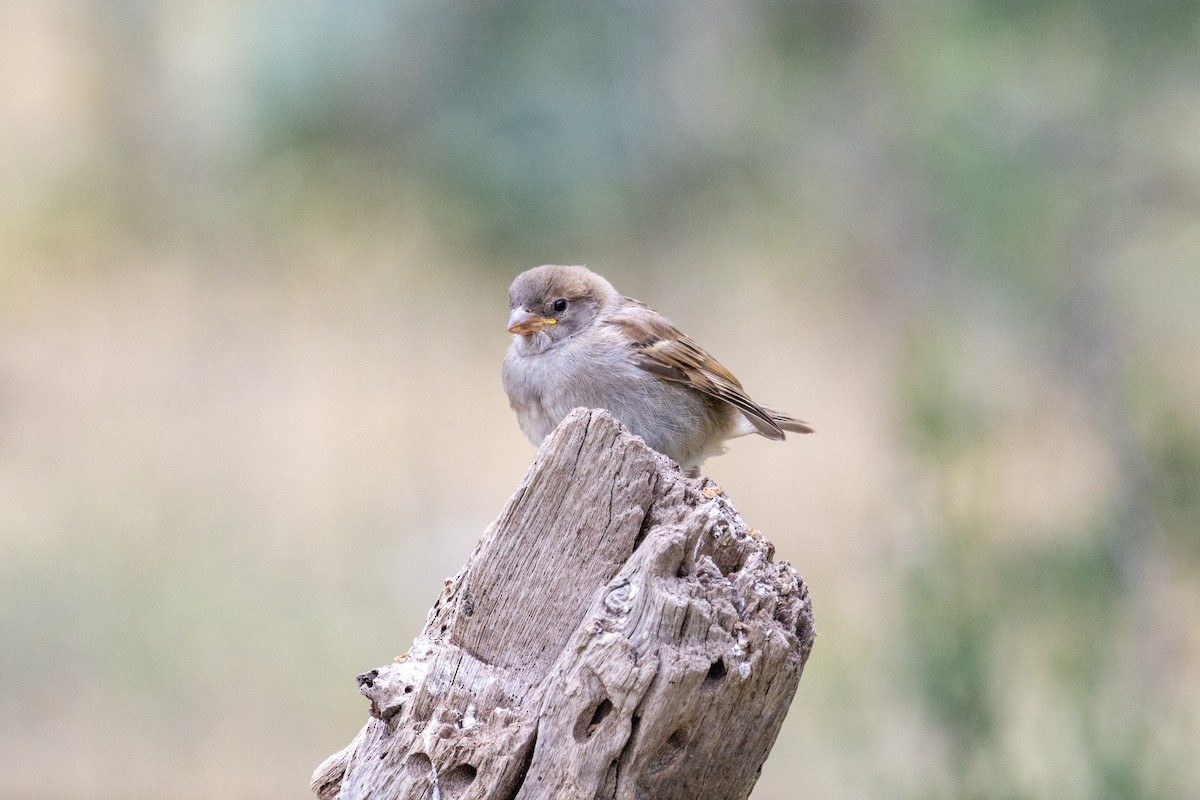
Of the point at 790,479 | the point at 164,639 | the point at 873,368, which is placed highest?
the point at 873,368

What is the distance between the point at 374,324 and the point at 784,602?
464cm

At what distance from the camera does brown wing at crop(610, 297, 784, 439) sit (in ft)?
9.39

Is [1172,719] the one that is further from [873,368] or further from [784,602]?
[873,368]

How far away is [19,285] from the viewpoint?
6.47m

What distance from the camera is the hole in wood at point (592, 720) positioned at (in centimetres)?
167

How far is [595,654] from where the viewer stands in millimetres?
1675

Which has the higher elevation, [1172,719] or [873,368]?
[873,368]

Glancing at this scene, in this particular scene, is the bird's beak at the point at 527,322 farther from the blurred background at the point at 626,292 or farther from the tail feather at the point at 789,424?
the blurred background at the point at 626,292

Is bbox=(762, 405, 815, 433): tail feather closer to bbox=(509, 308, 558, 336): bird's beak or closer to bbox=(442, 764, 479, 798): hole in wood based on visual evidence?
bbox=(509, 308, 558, 336): bird's beak

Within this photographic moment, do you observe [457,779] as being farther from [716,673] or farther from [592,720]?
[716,673]

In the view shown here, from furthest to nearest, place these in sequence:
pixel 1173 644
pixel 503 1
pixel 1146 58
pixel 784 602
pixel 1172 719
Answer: pixel 503 1 → pixel 1146 58 → pixel 1173 644 → pixel 1172 719 → pixel 784 602

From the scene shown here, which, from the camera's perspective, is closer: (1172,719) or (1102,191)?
(1172,719)

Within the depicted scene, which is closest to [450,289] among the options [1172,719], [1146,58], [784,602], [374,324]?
[374,324]

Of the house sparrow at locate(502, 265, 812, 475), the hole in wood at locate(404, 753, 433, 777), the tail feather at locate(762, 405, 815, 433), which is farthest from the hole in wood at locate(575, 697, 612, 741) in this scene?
the tail feather at locate(762, 405, 815, 433)
